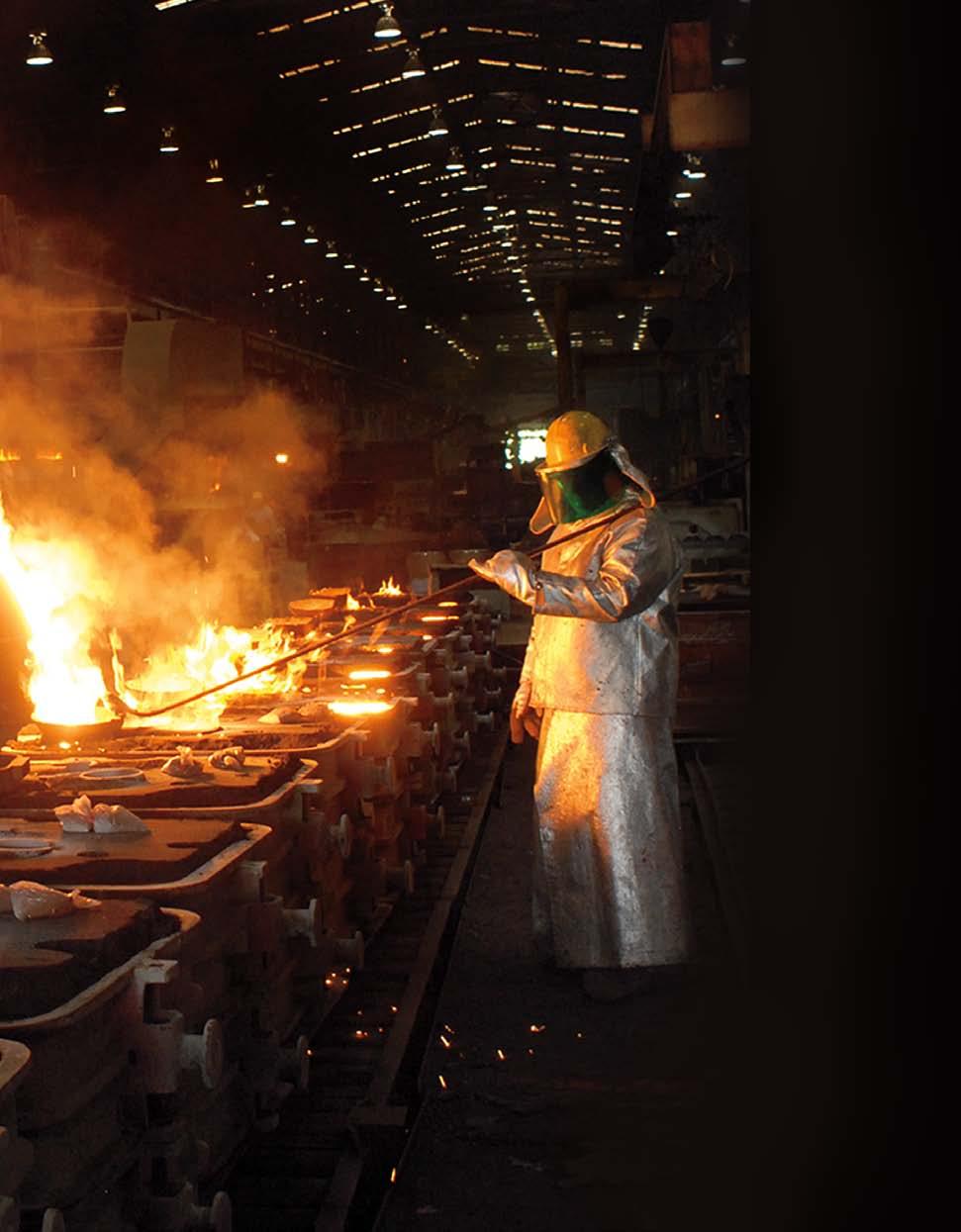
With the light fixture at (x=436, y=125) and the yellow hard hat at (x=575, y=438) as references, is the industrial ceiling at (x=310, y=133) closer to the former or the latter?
the light fixture at (x=436, y=125)

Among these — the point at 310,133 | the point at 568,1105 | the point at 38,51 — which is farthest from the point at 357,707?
the point at 310,133

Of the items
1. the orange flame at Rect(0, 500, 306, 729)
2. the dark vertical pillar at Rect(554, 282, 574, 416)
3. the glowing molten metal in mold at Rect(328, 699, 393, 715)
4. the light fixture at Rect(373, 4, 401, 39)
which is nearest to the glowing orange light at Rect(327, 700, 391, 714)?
the glowing molten metal in mold at Rect(328, 699, 393, 715)

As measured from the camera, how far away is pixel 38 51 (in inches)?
336

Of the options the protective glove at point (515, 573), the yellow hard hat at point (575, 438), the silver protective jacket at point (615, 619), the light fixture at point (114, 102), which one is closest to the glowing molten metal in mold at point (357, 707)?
the silver protective jacket at point (615, 619)

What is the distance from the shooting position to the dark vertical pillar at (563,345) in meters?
9.57

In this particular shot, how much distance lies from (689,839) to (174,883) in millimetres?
4725

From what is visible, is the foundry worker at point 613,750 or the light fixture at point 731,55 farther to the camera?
the light fixture at point 731,55

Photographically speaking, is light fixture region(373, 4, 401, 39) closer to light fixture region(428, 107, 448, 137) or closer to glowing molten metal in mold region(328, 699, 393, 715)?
light fixture region(428, 107, 448, 137)

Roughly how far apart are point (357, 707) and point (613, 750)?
0.96 metres

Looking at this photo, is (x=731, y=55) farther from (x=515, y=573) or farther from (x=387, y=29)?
(x=515, y=573)

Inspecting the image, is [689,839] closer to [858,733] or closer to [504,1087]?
[504,1087]

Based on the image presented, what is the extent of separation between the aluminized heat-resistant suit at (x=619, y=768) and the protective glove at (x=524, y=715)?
21 cm

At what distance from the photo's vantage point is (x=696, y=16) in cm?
946

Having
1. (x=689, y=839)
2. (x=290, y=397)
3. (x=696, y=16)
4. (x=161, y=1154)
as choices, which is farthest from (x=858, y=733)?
(x=290, y=397)
